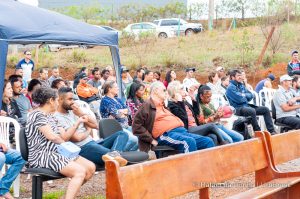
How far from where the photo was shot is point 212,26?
35.2 m

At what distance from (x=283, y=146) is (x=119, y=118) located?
332 cm

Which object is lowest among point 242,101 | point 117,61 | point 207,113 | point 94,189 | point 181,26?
point 94,189

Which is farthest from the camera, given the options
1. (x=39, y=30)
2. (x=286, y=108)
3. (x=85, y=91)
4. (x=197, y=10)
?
(x=197, y=10)

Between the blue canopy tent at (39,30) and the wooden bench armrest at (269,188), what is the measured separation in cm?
439

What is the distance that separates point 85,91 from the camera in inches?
493

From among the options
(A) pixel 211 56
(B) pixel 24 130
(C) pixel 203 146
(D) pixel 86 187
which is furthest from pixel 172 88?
(A) pixel 211 56

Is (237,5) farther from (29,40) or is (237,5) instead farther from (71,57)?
(29,40)

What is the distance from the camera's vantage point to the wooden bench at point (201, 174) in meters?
4.14

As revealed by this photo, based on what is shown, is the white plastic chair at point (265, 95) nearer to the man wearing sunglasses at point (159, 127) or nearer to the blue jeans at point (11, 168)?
the man wearing sunglasses at point (159, 127)

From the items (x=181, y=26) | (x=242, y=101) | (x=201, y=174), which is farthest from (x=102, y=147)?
(x=181, y=26)

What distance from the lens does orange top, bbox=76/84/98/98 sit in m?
12.5

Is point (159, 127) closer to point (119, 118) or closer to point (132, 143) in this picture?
point (132, 143)

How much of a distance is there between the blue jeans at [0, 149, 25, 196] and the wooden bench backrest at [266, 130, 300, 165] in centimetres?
279

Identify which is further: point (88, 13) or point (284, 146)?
point (88, 13)
